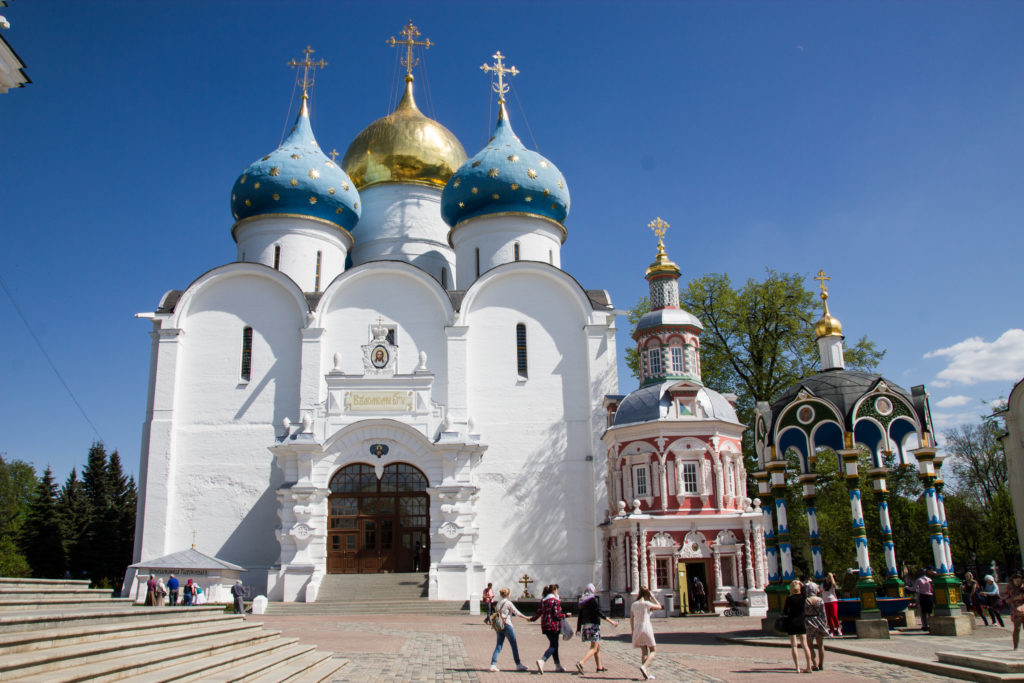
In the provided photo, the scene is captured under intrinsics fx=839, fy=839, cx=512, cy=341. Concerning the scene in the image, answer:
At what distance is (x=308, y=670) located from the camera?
9.84 meters

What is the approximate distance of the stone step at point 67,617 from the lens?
6.77m

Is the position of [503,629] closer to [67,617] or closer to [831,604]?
[67,617]

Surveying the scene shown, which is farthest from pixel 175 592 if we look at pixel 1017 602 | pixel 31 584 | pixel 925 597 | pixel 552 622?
pixel 1017 602

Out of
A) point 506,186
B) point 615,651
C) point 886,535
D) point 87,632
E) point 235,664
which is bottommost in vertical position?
point 615,651

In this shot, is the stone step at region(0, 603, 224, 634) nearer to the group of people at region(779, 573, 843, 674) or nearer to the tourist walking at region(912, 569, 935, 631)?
the group of people at region(779, 573, 843, 674)

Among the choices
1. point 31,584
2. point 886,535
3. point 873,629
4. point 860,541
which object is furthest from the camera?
point 886,535

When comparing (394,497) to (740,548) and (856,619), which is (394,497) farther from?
(856,619)

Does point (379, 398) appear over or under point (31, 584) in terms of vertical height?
over

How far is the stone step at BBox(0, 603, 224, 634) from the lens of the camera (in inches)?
266

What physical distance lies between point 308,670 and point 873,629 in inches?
361

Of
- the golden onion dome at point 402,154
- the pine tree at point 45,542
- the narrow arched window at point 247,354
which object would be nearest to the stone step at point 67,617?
the narrow arched window at point 247,354


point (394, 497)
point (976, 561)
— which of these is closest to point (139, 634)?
point (394, 497)

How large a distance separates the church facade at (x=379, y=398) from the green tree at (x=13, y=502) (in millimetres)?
19304

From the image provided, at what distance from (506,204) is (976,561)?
2348 centimetres
